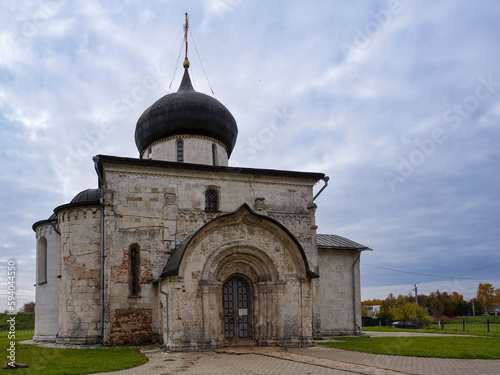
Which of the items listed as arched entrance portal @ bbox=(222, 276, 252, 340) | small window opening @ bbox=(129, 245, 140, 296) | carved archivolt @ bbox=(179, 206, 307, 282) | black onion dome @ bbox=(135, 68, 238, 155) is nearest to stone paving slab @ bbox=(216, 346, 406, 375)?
arched entrance portal @ bbox=(222, 276, 252, 340)

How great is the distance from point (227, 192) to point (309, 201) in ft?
11.7

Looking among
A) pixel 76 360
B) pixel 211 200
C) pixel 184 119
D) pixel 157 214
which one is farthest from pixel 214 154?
pixel 76 360

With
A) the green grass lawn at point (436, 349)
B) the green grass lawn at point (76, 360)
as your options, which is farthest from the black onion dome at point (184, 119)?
the green grass lawn at point (436, 349)

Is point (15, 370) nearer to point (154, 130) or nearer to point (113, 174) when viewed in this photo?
point (113, 174)

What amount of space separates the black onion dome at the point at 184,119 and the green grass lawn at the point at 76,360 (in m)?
9.47

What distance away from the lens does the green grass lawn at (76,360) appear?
33.8 feet

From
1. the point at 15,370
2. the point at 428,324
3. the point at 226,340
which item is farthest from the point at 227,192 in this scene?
the point at 428,324

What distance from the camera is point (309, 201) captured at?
18.9 m

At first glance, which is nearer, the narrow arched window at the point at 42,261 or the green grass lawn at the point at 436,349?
the green grass lawn at the point at 436,349

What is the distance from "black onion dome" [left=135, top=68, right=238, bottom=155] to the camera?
19.9 m

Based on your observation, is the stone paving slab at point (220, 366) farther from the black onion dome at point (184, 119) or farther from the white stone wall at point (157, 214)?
the black onion dome at point (184, 119)

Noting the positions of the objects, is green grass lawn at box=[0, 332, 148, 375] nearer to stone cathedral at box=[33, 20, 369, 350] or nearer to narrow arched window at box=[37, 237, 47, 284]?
stone cathedral at box=[33, 20, 369, 350]

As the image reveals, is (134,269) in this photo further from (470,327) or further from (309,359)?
(470,327)

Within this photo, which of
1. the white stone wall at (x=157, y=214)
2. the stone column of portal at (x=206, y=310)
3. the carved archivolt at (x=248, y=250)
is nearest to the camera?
the stone column of portal at (x=206, y=310)
